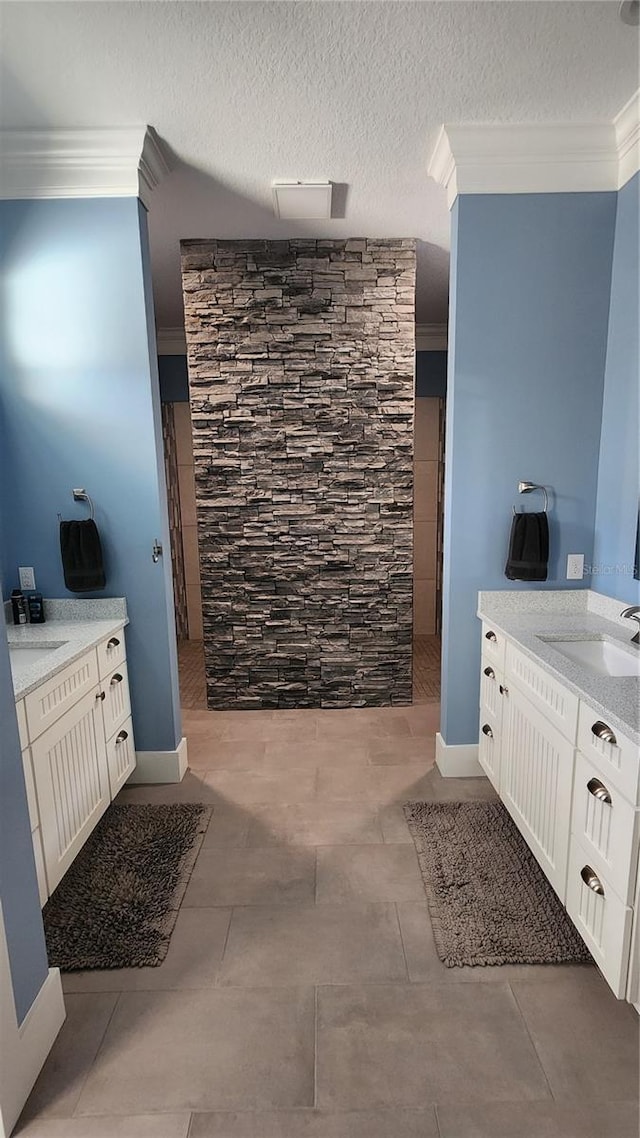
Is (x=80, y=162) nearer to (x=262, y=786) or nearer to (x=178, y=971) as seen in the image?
(x=262, y=786)

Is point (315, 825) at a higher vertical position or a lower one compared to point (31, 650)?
lower

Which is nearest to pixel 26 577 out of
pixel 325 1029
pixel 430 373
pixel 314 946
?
pixel 314 946

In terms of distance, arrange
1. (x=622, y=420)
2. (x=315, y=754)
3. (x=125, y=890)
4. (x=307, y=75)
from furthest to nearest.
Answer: (x=315, y=754) → (x=622, y=420) → (x=125, y=890) → (x=307, y=75)

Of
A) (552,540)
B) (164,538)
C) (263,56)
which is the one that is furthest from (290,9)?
(552,540)

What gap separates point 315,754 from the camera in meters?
2.91

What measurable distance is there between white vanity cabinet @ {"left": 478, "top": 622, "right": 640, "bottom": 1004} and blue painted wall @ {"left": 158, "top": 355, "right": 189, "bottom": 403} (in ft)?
12.2

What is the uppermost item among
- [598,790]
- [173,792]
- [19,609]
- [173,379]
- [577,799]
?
[173,379]

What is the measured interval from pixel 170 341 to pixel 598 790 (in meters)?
4.59

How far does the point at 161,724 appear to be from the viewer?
268 centimetres

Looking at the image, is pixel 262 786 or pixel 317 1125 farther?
pixel 262 786

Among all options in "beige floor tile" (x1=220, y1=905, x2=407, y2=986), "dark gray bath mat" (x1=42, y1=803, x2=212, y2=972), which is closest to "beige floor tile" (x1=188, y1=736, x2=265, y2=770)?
"dark gray bath mat" (x1=42, y1=803, x2=212, y2=972)

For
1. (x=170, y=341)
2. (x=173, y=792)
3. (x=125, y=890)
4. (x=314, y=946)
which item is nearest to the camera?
(x=314, y=946)

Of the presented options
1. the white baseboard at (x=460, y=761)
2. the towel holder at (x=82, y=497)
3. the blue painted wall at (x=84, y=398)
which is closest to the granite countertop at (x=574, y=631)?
the white baseboard at (x=460, y=761)

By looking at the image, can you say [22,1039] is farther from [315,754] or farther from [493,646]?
[493,646]
